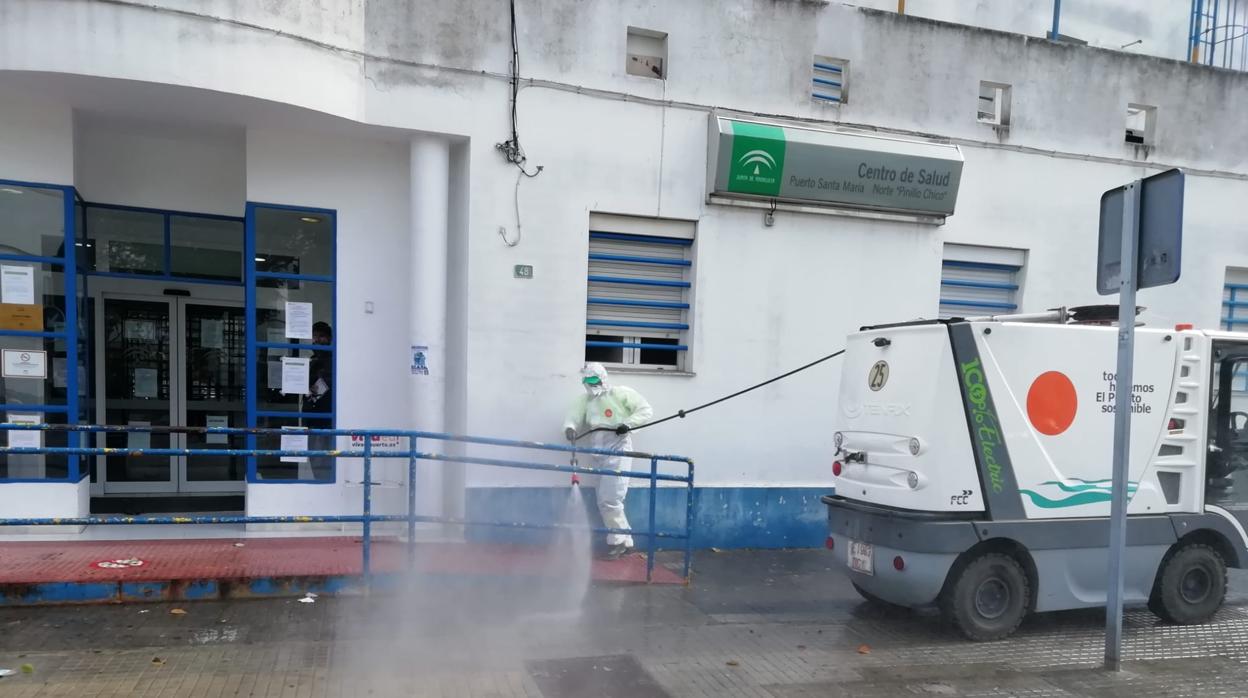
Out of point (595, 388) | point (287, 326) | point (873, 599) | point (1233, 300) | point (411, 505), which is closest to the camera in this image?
point (411, 505)

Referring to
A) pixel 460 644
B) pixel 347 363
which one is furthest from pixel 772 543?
pixel 347 363

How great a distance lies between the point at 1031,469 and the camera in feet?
19.0

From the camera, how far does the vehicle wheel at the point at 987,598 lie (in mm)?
5730

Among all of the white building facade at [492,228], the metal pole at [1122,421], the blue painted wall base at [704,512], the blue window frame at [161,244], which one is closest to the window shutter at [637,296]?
the white building facade at [492,228]

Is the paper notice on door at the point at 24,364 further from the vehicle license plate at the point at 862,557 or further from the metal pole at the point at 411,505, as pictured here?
the vehicle license plate at the point at 862,557

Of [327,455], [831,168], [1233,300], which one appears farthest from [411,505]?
[1233,300]

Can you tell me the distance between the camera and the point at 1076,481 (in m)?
5.91

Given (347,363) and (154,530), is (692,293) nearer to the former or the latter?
(347,363)

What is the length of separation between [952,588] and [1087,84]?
674 cm

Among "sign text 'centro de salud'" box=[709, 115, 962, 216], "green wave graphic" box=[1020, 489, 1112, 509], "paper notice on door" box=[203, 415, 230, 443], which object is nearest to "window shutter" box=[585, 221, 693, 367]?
"sign text 'centro de salud'" box=[709, 115, 962, 216]

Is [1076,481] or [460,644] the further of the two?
[1076,481]

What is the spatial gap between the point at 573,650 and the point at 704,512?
314 centimetres

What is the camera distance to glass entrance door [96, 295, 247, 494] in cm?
848

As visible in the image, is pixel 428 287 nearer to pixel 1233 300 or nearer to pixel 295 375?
pixel 295 375
